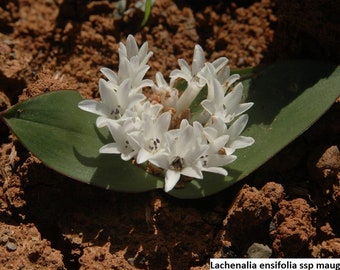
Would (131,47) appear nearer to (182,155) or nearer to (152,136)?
(152,136)

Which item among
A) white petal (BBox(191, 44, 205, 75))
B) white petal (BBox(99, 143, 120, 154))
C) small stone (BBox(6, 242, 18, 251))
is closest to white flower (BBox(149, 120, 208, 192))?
white petal (BBox(99, 143, 120, 154))

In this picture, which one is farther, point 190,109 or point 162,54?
point 162,54

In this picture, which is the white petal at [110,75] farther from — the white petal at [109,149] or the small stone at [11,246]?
the small stone at [11,246]

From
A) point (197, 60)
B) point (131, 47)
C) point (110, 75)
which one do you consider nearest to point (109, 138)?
point (110, 75)

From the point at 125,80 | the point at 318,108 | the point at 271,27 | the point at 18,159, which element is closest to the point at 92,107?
the point at 125,80

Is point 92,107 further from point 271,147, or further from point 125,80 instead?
point 271,147

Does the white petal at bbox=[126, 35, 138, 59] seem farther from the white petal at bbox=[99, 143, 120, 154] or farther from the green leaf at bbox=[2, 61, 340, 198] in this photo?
the white petal at bbox=[99, 143, 120, 154]
